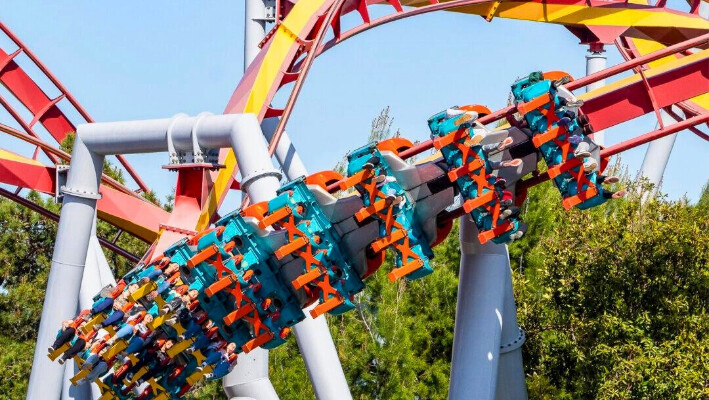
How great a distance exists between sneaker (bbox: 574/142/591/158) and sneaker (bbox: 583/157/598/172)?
0.03 m

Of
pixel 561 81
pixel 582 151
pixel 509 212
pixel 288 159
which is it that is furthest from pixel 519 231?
pixel 288 159

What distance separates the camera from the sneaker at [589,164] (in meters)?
12.2

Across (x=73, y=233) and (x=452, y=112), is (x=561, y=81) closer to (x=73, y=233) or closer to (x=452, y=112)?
(x=452, y=112)

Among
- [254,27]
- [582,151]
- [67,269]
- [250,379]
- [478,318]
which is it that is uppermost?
[254,27]

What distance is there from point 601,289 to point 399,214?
183 inches

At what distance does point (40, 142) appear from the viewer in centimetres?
1712

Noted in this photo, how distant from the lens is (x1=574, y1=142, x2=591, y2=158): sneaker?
39.9 feet

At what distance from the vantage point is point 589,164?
12164mm

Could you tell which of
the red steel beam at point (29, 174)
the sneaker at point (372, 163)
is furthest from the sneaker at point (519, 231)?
the red steel beam at point (29, 174)

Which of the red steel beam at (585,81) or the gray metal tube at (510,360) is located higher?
the red steel beam at (585,81)

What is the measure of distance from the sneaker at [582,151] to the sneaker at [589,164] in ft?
0.10

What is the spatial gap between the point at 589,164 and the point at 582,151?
11cm

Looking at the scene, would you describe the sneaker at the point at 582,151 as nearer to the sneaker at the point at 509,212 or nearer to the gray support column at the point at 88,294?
the sneaker at the point at 509,212

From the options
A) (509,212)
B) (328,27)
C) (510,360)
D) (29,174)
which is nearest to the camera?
(509,212)
